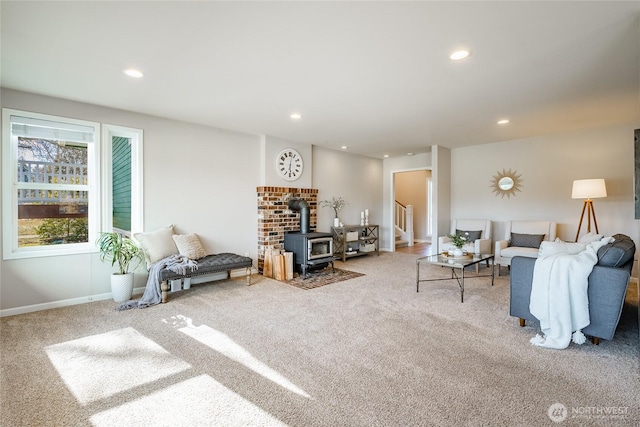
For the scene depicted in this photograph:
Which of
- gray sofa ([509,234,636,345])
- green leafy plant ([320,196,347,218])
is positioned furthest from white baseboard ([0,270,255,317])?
gray sofa ([509,234,636,345])

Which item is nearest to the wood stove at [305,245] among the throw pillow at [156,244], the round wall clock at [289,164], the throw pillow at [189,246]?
the round wall clock at [289,164]

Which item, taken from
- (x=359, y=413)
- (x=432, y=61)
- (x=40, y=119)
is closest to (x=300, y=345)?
(x=359, y=413)

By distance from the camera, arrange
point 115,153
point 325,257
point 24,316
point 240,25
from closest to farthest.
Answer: point 240,25 → point 24,316 → point 115,153 → point 325,257

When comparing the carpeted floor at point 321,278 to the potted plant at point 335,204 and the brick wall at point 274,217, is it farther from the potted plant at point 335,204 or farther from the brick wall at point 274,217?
the potted plant at point 335,204

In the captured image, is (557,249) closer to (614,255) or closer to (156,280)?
(614,255)

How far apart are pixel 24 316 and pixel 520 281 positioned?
16.1 feet

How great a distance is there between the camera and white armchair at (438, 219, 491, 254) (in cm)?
522

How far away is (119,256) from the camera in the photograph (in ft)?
12.0

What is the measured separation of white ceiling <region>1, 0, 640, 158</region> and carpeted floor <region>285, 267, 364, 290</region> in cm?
237

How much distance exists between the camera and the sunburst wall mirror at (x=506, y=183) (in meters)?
5.72

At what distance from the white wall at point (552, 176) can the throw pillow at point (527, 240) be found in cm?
64

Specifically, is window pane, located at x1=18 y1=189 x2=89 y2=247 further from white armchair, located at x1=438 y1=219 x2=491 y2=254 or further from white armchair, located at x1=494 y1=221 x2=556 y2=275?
white armchair, located at x1=494 y1=221 x2=556 y2=275

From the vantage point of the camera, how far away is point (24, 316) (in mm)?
3154

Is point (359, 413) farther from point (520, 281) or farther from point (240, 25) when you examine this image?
point (240, 25)
